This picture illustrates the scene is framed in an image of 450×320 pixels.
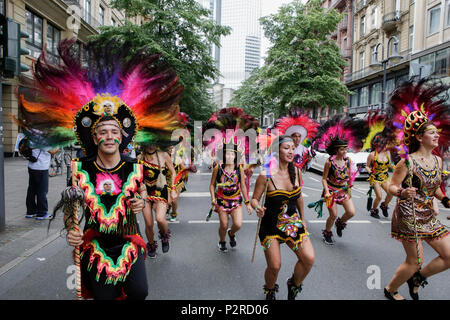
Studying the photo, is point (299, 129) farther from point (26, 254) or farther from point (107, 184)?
point (26, 254)

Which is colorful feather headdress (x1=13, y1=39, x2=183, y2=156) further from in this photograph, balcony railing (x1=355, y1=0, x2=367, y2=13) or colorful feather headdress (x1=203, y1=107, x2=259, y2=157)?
balcony railing (x1=355, y1=0, x2=367, y2=13)

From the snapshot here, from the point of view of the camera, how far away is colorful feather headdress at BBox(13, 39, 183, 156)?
2830mm

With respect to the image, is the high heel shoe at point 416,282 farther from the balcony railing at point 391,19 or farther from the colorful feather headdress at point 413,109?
the balcony railing at point 391,19

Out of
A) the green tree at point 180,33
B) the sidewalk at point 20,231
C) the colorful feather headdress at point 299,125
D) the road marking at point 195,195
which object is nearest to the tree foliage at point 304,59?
the green tree at point 180,33

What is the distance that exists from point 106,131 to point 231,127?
10.2 ft

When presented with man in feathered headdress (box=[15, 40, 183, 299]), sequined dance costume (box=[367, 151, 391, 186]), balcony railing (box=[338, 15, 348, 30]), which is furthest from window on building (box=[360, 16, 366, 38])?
man in feathered headdress (box=[15, 40, 183, 299])

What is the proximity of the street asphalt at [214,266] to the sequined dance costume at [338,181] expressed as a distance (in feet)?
2.58

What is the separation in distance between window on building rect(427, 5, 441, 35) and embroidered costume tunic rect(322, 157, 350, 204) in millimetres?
20056

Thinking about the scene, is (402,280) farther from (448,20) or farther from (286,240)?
(448,20)

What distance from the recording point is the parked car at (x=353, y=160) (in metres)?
12.3

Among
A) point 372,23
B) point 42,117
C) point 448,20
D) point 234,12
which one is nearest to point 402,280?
point 42,117

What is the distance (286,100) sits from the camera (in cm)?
2080

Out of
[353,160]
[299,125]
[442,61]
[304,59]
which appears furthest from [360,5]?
[299,125]

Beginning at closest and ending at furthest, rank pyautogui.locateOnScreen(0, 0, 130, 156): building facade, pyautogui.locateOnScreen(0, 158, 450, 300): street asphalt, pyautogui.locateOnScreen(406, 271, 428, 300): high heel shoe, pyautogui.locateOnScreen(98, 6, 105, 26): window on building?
pyautogui.locateOnScreen(406, 271, 428, 300): high heel shoe < pyautogui.locateOnScreen(0, 158, 450, 300): street asphalt < pyautogui.locateOnScreen(0, 0, 130, 156): building facade < pyautogui.locateOnScreen(98, 6, 105, 26): window on building
